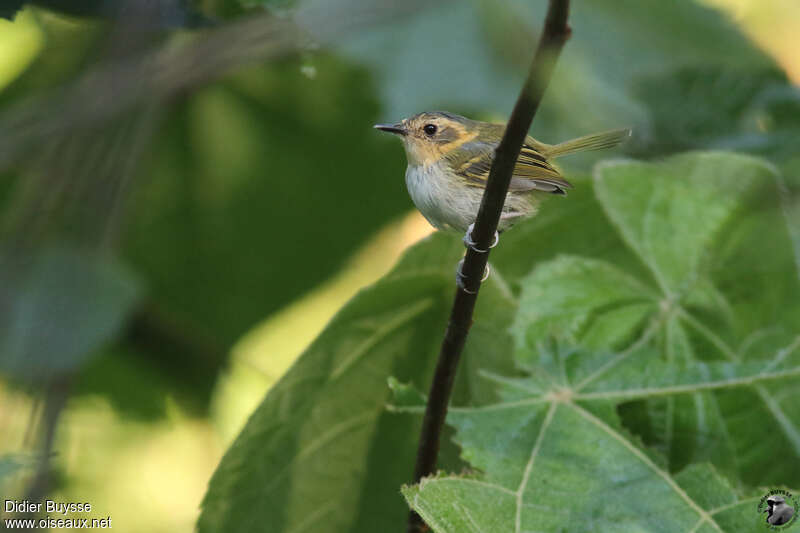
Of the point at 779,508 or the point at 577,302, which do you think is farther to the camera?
the point at 577,302

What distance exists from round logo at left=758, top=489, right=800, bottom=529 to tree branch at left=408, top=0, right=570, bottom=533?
31cm

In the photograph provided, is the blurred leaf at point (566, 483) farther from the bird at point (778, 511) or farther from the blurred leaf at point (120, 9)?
the blurred leaf at point (120, 9)

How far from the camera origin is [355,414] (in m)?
1.04

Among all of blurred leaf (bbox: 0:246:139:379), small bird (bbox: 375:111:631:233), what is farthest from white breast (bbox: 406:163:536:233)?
blurred leaf (bbox: 0:246:139:379)

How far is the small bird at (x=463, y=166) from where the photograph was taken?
2.60ft

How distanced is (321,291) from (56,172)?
67 centimetres

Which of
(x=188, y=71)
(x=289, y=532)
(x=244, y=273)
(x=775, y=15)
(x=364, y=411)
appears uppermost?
(x=775, y=15)

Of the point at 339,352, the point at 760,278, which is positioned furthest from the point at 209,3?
the point at 760,278

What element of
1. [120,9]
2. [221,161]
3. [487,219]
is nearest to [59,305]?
[120,9]

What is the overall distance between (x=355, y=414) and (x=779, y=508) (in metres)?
0.48

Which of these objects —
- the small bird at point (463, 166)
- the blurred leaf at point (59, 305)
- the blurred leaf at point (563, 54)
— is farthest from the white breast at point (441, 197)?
the blurred leaf at point (59, 305)

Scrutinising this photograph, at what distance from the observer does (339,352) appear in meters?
1.01

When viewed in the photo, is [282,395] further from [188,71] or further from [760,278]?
[188,71]

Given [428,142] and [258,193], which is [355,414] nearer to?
[428,142]
